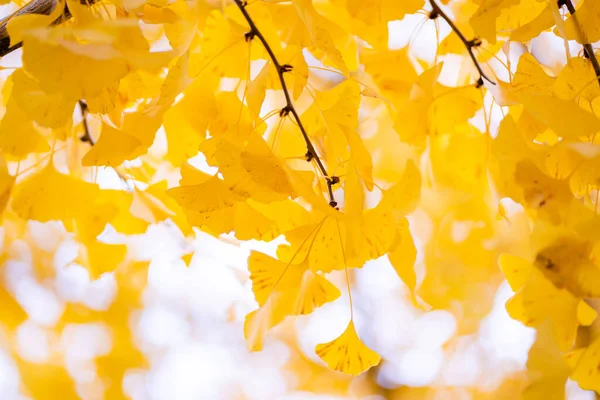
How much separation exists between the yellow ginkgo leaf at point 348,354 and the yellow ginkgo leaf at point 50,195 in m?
0.17

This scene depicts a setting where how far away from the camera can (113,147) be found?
0.26 meters

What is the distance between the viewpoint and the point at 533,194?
22cm

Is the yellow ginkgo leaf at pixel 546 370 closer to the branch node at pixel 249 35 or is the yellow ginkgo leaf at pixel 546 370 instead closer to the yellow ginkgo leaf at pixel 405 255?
the yellow ginkgo leaf at pixel 405 255

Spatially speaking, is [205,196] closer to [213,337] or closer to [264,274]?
[264,274]

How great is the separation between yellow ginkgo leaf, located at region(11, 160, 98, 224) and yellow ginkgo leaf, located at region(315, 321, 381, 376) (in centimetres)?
17

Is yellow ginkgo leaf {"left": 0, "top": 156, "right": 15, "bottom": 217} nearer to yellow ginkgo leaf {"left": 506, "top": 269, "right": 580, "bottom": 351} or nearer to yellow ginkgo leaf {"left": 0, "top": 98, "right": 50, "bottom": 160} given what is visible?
yellow ginkgo leaf {"left": 0, "top": 98, "right": 50, "bottom": 160}

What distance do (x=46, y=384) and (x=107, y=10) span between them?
1.65 meters

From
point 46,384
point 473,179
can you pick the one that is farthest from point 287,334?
point 473,179

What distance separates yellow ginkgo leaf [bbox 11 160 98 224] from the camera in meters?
0.31

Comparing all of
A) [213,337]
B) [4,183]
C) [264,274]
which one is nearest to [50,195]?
[4,183]

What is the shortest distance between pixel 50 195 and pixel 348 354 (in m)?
0.20

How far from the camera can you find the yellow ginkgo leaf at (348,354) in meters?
0.31

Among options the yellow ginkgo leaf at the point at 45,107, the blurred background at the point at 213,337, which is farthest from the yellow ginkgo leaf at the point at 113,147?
the blurred background at the point at 213,337

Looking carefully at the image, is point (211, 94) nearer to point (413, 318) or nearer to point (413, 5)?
point (413, 5)
